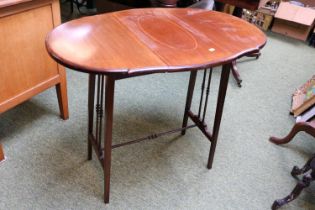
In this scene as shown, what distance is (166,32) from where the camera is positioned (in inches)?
49.3

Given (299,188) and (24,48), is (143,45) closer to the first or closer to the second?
(24,48)

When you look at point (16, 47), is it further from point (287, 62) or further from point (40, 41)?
point (287, 62)

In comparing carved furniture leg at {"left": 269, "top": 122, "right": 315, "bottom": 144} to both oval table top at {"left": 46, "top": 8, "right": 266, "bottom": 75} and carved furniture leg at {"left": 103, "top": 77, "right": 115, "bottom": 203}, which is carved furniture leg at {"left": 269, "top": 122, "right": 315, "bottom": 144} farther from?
carved furniture leg at {"left": 103, "top": 77, "right": 115, "bottom": 203}

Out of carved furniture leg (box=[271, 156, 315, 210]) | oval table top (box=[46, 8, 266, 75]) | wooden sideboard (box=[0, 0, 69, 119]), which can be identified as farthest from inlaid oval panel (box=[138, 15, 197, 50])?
carved furniture leg (box=[271, 156, 315, 210])

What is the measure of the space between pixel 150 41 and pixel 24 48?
72 centimetres

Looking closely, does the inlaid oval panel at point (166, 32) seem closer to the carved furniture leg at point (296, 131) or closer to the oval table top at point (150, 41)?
the oval table top at point (150, 41)

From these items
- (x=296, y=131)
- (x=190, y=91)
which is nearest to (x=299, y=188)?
(x=296, y=131)

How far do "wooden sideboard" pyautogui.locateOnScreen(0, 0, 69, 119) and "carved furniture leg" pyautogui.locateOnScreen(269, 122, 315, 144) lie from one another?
5.07 feet

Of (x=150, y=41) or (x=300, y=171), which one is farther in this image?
(x=300, y=171)

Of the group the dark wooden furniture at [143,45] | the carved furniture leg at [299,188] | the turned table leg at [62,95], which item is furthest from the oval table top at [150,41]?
the carved furniture leg at [299,188]

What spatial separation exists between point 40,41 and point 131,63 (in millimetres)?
778

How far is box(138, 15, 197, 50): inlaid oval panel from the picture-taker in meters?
1.17

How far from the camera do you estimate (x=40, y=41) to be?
4.97 ft

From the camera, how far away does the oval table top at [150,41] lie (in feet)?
3.21
